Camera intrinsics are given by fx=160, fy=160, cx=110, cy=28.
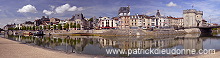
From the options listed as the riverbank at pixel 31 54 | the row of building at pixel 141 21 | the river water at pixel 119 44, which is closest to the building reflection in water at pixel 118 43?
the river water at pixel 119 44

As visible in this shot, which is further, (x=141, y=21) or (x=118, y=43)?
(x=141, y=21)

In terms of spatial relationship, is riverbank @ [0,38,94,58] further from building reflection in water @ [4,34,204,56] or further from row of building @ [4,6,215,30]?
row of building @ [4,6,215,30]

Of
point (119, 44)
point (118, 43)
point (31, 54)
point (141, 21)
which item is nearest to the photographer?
point (31, 54)

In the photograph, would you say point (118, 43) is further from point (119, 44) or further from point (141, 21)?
point (141, 21)

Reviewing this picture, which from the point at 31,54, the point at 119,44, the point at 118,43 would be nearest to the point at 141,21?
the point at 118,43

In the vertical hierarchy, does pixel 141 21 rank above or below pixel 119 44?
above

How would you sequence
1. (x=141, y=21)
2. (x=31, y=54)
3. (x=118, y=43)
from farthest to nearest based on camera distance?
(x=141, y=21), (x=118, y=43), (x=31, y=54)

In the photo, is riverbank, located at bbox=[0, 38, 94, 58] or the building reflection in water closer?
riverbank, located at bbox=[0, 38, 94, 58]

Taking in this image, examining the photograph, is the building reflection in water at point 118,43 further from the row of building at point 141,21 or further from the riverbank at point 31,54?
the row of building at point 141,21

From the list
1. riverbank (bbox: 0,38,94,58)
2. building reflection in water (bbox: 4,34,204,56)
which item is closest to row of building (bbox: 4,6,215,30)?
building reflection in water (bbox: 4,34,204,56)

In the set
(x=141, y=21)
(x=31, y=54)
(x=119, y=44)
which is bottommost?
(x=119, y=44)

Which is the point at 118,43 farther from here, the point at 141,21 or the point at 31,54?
the point at 141,21

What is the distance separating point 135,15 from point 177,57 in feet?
249

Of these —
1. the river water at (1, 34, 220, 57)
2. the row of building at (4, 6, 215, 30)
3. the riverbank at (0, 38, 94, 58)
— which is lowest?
the river water at (1, 34, 220, 57)
